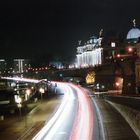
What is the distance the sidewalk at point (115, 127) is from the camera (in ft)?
139

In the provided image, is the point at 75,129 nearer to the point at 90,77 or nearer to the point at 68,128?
the point at 68,128

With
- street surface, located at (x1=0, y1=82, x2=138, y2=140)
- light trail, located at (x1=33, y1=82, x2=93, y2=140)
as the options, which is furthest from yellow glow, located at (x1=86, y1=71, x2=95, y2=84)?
street surface, located at (x1=0, y1=82, x2=138, y2=140)

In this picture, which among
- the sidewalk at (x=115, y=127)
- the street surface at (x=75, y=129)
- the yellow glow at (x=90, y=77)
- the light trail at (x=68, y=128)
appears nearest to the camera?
the light trail at (x=68, y=128)

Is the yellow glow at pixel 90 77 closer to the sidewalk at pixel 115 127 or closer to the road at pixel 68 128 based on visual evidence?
the sidewalk at pixel 115 127

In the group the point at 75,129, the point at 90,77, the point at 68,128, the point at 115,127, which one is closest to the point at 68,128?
the point at 68,128

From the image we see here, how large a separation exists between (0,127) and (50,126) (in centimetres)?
1035

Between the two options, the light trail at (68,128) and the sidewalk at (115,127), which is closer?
the light trail at (68,128)

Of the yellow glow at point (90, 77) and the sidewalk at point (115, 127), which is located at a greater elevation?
the yellow glow at point (90, 77)

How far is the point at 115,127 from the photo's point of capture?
49.4m

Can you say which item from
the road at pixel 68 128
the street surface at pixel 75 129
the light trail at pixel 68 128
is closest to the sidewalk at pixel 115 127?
the street surface at pixel 75 129

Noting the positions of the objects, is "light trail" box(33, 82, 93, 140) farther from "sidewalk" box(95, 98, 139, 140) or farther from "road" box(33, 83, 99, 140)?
"sidewalk" box(95, 98, 139, 140)

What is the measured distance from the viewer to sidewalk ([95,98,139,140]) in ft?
139

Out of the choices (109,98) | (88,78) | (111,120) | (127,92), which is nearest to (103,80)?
(88,78)

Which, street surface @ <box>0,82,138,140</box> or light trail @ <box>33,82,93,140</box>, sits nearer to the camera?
light trail @ <box>33,82,93,140</box>
